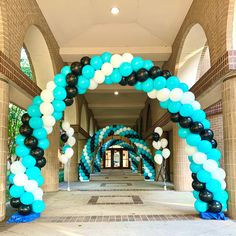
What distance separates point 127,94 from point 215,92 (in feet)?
39.7

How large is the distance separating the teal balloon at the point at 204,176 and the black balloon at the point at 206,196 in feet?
0.68

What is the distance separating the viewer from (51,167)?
10578mm

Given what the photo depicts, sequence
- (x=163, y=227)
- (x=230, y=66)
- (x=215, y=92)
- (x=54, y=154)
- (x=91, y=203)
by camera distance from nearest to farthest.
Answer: (x=163, y=227), (x=230, y=66), (x=215, y=92), (x=91, y=203), (x=54, y=154)

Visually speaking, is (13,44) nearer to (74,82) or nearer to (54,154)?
(74,82)

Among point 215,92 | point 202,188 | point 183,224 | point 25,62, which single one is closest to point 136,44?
point 215,92

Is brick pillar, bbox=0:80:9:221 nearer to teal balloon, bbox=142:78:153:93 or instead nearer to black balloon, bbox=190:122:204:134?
teal balloon, bbox=142:78:153:93

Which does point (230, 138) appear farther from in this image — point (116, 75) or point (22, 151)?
point (22, 151)

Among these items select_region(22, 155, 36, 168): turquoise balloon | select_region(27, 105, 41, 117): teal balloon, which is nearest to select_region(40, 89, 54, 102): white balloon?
select_region(27, 105, 41, 117): teal balloon

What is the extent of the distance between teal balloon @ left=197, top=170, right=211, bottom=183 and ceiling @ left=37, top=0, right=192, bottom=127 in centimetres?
491

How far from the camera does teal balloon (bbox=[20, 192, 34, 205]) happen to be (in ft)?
18.5

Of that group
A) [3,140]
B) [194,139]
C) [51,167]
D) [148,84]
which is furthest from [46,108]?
Result: [51,167]

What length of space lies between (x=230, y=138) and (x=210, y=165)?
621 millimetres

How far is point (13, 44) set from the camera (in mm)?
6426

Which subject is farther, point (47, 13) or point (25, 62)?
point (25, 62)
